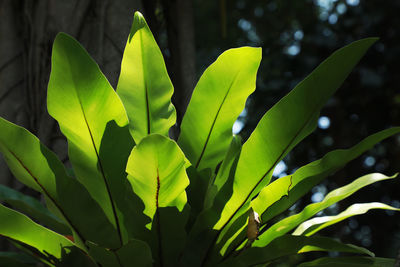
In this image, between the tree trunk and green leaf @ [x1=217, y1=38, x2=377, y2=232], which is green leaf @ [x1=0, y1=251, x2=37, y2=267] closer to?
the tree trunk

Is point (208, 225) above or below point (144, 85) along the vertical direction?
below

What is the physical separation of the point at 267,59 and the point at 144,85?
211 centimetres

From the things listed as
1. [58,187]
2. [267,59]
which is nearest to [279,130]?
[58,187]

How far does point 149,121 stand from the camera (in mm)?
759

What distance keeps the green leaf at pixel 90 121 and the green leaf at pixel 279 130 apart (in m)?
0.17

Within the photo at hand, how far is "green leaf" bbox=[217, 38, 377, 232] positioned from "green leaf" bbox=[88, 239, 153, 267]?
0.14m

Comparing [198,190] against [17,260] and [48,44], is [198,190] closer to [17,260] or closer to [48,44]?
[17,260]

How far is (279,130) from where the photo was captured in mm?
742

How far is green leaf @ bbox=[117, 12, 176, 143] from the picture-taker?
2.41ft

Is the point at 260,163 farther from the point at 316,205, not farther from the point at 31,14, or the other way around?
the point at 31,14

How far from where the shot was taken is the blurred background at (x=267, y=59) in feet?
3.67

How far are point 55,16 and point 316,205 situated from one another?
0.71 meters

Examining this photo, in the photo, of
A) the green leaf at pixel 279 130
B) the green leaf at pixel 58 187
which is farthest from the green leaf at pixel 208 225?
the green leaf at pixel 58 187

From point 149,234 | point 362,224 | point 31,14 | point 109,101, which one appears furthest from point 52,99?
point 362,224
